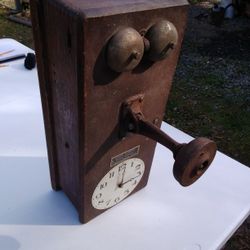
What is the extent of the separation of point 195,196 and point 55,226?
0.28 meters

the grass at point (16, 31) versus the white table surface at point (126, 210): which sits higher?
the white table surface at point (126, 210)

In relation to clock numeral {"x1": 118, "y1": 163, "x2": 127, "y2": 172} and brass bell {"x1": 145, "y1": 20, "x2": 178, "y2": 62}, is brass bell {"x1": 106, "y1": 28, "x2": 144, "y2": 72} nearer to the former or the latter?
brass bell {"x1": 145, "y1": 20, "x2": 178, "y2": 62}

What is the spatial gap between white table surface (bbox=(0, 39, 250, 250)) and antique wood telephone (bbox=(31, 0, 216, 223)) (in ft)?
0.15

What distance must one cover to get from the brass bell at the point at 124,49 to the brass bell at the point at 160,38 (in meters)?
0.02

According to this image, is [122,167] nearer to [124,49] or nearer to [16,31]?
[124,49]

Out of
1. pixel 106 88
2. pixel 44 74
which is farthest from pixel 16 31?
pixel 106 88

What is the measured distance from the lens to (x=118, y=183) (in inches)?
25.0

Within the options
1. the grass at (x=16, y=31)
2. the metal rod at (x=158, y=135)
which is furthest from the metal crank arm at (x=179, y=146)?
the grass at (x=16, y=31)

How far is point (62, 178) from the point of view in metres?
0.67

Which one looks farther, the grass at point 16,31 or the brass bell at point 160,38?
the grass at point 16,31

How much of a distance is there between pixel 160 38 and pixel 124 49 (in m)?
0.07

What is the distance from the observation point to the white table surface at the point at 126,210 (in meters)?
0.60

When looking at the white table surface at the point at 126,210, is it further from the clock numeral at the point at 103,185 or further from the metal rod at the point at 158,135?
the metal rod at the point at 158,135

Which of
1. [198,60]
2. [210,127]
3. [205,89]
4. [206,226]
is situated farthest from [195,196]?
[198,60]
